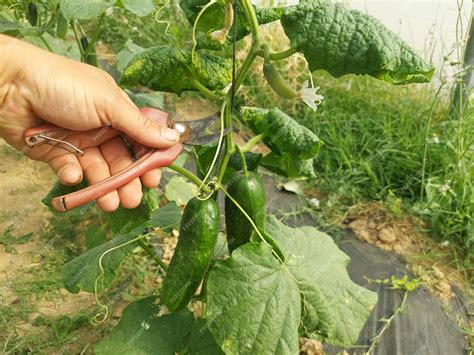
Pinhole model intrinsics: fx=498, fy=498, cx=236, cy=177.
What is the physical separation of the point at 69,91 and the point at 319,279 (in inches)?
39.1

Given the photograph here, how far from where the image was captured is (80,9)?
163 cm

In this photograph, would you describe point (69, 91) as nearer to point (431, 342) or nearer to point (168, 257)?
point (168, 257)

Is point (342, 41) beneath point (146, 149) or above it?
above

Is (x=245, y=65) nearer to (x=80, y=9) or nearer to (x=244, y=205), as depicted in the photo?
(x=244, y=205)

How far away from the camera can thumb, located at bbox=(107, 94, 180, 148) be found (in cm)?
135

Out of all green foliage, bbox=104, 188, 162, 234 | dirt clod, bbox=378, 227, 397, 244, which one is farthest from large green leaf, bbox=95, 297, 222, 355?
dirt clod, bbox=378, 227, 397, 244

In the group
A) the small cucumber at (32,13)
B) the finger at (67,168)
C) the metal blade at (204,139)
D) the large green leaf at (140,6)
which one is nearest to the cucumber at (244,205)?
the metal blade at (204,139)

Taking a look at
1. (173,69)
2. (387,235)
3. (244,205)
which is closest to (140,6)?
(173,69)

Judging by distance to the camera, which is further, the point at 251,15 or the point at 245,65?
the point at 245,65

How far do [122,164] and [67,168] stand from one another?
6.4 inches

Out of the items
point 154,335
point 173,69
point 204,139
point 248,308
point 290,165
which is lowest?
point 154,335

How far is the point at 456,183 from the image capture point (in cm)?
288

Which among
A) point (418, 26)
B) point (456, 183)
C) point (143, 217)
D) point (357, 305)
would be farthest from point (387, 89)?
point (143, 217)

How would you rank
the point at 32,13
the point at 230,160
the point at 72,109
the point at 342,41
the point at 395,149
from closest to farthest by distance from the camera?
the point at 342,41 → the point at 72,109 → the point at 230,160 → the point at 32,13 → the point at 395,149
